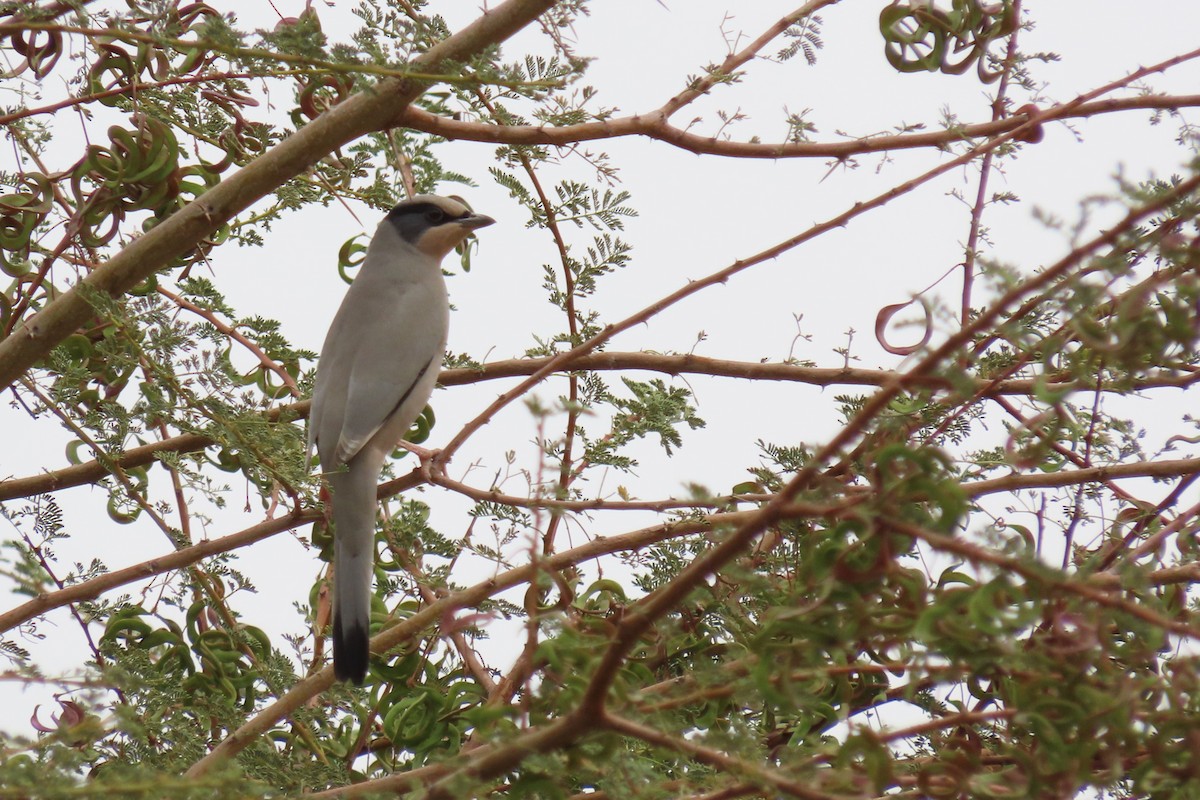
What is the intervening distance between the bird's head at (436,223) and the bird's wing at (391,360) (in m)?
0.19

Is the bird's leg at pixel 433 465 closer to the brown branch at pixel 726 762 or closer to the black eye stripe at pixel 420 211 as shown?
the black eye stripe at pixel 420 211

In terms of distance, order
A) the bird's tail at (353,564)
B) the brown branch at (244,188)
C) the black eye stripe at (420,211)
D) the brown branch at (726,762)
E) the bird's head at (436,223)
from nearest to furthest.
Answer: the brown branch at (726,762), the brown branch at (244,188), the bird's tail at (353,564), the black eye stripe at (420,211), the bird's head at (436,223)

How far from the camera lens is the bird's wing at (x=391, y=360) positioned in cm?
362

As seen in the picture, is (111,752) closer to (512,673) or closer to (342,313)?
(512,673)

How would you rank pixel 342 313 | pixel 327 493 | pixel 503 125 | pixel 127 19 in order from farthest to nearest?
pixel 342 313
pixel 327 493
pixel 503 125
pixel 127 19

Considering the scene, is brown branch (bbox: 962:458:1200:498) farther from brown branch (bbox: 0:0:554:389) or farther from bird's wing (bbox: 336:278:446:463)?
bird's wing (bbox: 336:278:446:463)

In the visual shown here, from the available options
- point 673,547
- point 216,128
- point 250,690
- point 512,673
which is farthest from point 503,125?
point 250,690

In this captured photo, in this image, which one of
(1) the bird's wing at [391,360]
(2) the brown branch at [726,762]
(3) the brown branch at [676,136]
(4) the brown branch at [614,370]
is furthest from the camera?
(1) the bird's wing at [391,360]

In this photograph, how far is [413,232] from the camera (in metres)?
4.26

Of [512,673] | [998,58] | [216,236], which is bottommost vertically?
[512,673]

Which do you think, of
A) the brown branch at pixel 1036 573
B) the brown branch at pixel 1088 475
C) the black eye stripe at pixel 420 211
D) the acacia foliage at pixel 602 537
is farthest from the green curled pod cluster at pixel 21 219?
the brown branch at pixel 1036 573

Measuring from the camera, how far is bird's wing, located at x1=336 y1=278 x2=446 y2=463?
362 cm

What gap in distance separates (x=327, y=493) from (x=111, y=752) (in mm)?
955

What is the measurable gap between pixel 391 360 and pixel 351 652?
123cm
